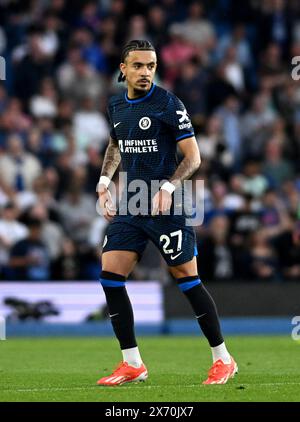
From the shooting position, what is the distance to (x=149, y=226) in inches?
381

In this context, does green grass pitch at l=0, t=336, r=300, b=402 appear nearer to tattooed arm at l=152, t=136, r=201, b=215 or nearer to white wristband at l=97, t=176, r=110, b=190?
tattooed arm at l=152, t=136, r=201, b=215

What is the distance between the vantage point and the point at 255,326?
17.2m

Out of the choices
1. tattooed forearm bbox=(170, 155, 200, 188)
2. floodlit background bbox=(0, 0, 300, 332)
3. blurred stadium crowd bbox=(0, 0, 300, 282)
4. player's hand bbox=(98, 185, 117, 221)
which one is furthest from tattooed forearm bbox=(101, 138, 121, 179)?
blurred stadium crowd bbox=(0, 0, 300, 282)

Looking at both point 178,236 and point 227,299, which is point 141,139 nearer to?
point 178,236

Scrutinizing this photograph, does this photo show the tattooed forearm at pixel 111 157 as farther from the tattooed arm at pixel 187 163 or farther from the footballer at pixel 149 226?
the tattooed arm at pixel 187 163

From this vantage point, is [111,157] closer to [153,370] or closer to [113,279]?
[113,279]

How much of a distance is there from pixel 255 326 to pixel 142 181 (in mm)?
7888

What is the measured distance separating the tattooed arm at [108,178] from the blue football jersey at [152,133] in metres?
0.24

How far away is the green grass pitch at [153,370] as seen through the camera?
8797 mm


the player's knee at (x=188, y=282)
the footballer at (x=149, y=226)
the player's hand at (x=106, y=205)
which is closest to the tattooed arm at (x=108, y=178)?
the player's hand at (x=106, y=205)

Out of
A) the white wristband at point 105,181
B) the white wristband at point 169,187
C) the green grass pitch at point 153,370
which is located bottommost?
the green grass pitch at point 153,370

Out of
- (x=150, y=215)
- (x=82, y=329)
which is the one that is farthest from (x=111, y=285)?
(x=82, y=329)

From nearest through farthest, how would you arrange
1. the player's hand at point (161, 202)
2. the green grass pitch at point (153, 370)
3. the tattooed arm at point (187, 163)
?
the green grass pitch at point (153, 370)
the player's hand at point (161, 202)
the tattooed arm at point (187, 163)

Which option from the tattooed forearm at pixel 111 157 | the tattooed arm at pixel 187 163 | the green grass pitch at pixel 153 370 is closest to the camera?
the green grass pitch at pixel 153 370
